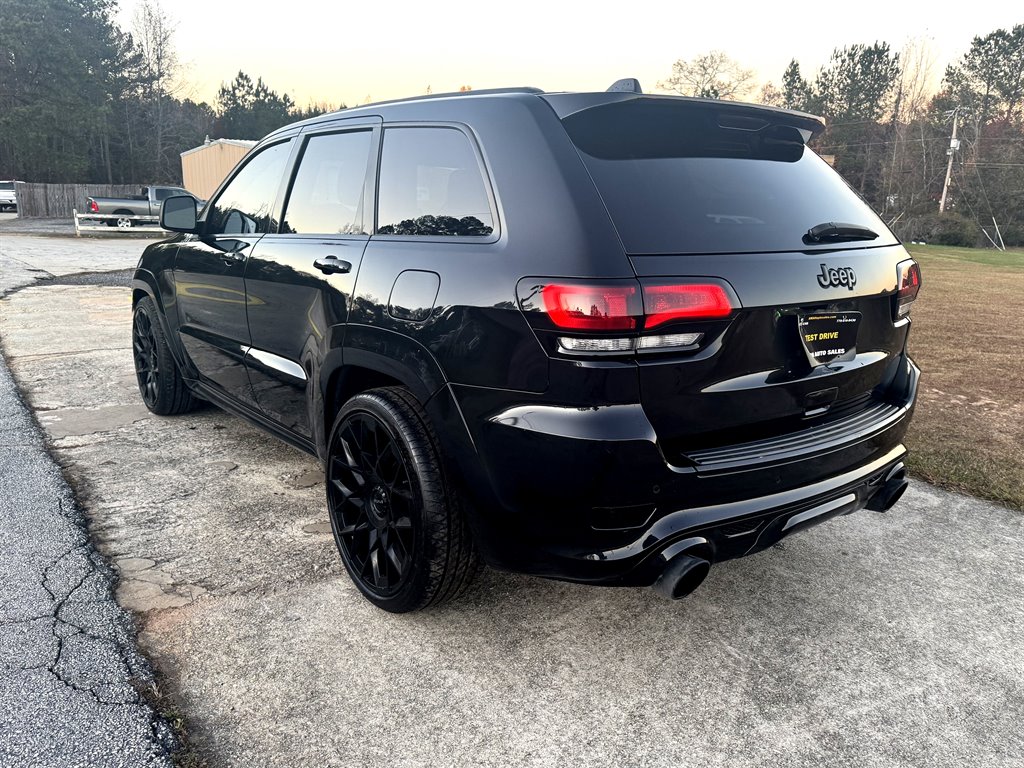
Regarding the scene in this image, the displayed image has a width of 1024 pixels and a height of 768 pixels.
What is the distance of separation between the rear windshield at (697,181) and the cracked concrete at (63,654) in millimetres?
1983

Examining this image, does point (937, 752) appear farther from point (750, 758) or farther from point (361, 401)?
point (361, 401)

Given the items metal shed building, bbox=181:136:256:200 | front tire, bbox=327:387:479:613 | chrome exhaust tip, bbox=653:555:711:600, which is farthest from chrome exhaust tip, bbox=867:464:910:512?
metal shed building, bbox=181:136:256:200

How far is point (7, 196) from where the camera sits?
133 ft

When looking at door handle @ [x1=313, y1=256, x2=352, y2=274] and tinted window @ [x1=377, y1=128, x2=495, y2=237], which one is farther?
door handle @ [x1=313, y1=256, x2=352, y2=274]

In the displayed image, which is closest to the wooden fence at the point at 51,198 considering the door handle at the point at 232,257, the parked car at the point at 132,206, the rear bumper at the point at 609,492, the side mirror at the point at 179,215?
the parked car at the point at 132,206

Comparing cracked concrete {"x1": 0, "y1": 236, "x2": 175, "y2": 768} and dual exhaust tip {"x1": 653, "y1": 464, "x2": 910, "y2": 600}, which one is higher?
dual exhaust tip {"x1": 653, "y1": 464, "x2": 910, "y2": 600}

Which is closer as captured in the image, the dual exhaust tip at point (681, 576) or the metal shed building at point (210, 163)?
the dual exhaust tip at point (681, 576)

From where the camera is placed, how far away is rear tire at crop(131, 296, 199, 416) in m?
4.82

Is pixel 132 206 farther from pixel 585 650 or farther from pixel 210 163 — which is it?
pixel 585 650

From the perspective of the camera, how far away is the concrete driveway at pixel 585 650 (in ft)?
6.96

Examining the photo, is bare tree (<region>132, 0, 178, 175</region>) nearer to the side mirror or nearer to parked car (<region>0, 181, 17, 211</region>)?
parked car (<region>0, 181, 17, 211</region>)

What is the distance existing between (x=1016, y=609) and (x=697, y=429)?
5.83 ft

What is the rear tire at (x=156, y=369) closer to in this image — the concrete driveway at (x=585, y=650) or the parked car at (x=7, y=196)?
the concrete driveway at (x=585, y=650)

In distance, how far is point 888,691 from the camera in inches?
93.3
